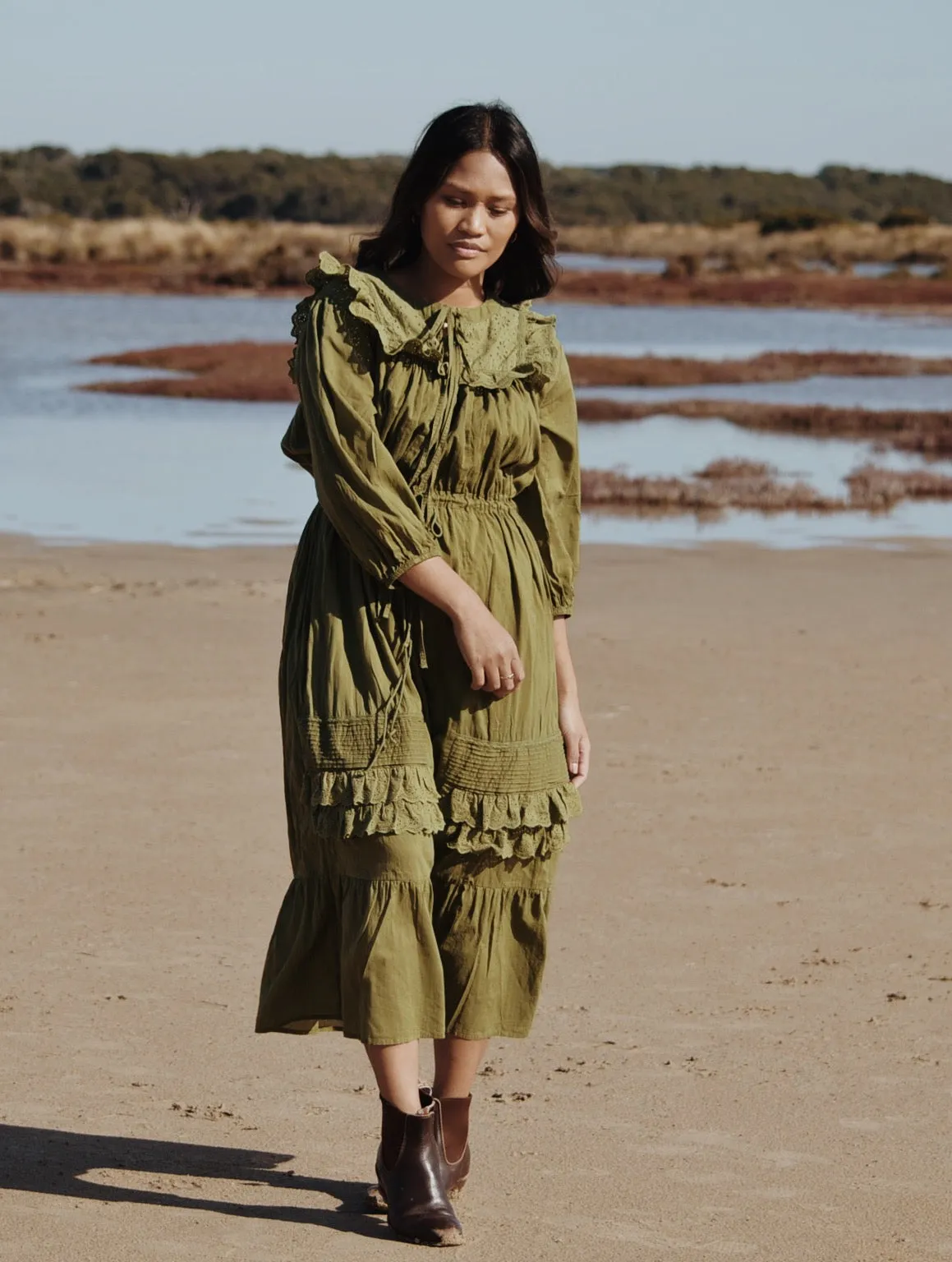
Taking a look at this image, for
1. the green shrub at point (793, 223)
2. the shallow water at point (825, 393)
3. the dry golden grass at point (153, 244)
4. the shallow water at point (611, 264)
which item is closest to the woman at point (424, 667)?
the shallow water at point (825, 393)

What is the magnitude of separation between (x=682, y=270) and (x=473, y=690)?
62062mm

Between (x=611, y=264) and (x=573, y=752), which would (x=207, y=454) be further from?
(x=611, y=264)

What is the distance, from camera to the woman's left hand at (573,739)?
3828 millimetres

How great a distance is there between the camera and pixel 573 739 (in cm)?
385

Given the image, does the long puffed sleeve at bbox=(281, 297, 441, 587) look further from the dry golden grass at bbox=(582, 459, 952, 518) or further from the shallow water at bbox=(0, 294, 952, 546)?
the dry golden grass at bbox=(582, 459, 952, 518)

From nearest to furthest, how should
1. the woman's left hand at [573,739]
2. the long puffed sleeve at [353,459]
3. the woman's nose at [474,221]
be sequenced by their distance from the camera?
the long puffed sleeve at [353,459] → the woman's nose at [474,221] → the woman's left hand at [573,739]

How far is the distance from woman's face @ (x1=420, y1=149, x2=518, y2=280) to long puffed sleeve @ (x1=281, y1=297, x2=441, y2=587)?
0.73ft

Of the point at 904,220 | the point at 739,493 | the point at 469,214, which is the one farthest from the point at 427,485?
the point at 904,220

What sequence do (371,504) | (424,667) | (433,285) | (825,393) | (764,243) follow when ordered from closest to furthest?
1. (371,504)
2. (424,667)
3. (433,285)
4. (825,393)
5. (764,243)

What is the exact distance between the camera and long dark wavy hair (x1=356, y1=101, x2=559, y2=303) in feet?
11.8

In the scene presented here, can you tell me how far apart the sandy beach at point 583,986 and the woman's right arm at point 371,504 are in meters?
1.04

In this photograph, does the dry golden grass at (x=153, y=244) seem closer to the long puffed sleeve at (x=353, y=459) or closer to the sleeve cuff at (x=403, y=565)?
the long puffed sleeve at (x=353, y=459)

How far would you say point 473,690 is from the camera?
3.58 meters

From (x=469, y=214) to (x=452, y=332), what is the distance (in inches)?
8.0
